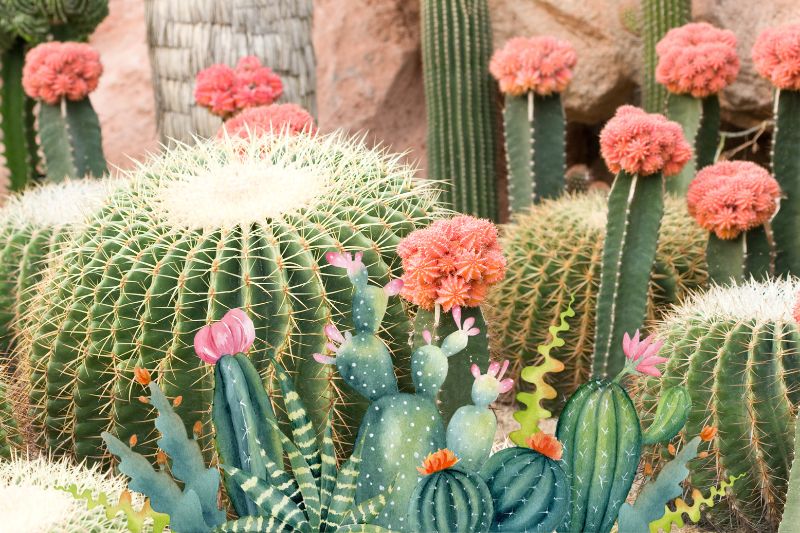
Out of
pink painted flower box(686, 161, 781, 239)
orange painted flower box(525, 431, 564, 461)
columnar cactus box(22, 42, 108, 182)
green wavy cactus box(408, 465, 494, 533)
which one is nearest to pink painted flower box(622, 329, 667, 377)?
orange painted flower box(525, 431, 564, 461)

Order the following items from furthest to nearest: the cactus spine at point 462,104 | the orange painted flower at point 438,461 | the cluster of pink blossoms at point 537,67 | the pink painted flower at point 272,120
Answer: the cactus spine at point 462,104 < the cluster of pink blossoms at point 537,67 < the pink painted flower at point 272,120 < the orange painted flower at point 438,461

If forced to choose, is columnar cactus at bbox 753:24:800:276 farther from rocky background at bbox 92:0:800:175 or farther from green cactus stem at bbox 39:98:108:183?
green cactus stem at bbox 39:98:108:183

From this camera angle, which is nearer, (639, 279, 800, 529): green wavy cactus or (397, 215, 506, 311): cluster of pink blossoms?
(397, 215, 506, 311): cluster of pink blossoms

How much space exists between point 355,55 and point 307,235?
3517mm

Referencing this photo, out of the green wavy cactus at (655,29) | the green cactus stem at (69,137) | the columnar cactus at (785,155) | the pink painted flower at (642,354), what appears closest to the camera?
the pink painted flower at (642,354)

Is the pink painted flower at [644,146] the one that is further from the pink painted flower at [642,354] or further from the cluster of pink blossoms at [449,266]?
the pink painted flower at [642,354]

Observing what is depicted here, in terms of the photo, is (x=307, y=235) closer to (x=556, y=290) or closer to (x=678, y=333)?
(x=678, y=333)

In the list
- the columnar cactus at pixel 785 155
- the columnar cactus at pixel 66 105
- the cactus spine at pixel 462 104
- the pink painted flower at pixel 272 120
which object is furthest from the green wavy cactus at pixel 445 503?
the cactus spine at pixel 462 104

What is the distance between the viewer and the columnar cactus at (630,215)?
277 centimetres

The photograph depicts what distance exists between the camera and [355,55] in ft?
18.1

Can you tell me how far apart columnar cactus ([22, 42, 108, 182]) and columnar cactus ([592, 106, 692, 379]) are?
1.86 metres

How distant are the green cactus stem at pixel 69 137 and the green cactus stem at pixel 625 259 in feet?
6.18

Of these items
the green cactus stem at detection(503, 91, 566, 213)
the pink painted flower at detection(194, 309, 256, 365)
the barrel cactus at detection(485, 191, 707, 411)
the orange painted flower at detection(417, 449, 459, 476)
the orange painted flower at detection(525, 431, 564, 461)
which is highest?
the pink painted flower at detection(194, 309, 256, 365)

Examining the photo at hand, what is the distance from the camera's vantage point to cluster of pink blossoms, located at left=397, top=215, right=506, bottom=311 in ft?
6.09
